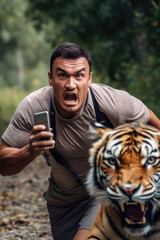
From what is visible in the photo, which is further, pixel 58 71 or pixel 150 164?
pixel 58 71

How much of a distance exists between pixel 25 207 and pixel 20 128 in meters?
→ 4.40

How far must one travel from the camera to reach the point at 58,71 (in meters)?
3.23

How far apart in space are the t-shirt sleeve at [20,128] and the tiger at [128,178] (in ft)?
3.76

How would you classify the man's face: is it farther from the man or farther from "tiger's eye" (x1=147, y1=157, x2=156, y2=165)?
"tiger's eye" (x1=147, y1=157, x2=156, y2=165)

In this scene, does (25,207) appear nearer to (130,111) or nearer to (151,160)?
(130,111)

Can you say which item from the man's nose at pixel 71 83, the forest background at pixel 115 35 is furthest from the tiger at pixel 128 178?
the forest background at pixel 115 35

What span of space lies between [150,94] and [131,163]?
607 centimetres

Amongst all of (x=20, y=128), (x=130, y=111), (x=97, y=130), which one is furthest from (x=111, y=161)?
(x=20, y=128)

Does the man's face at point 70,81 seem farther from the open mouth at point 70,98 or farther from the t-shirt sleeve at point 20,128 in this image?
the t-shirt sleeve at point 20,128

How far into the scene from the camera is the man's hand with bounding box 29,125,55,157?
2.85 metres

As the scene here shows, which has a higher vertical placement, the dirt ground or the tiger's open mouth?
→ the tiger's open mouth

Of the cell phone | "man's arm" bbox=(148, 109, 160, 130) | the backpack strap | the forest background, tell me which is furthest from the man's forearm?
the forest background

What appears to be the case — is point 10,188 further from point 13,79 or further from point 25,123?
point 13,79

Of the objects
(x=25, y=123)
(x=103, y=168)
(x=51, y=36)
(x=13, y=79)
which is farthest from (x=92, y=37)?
(x=13, y=79)
